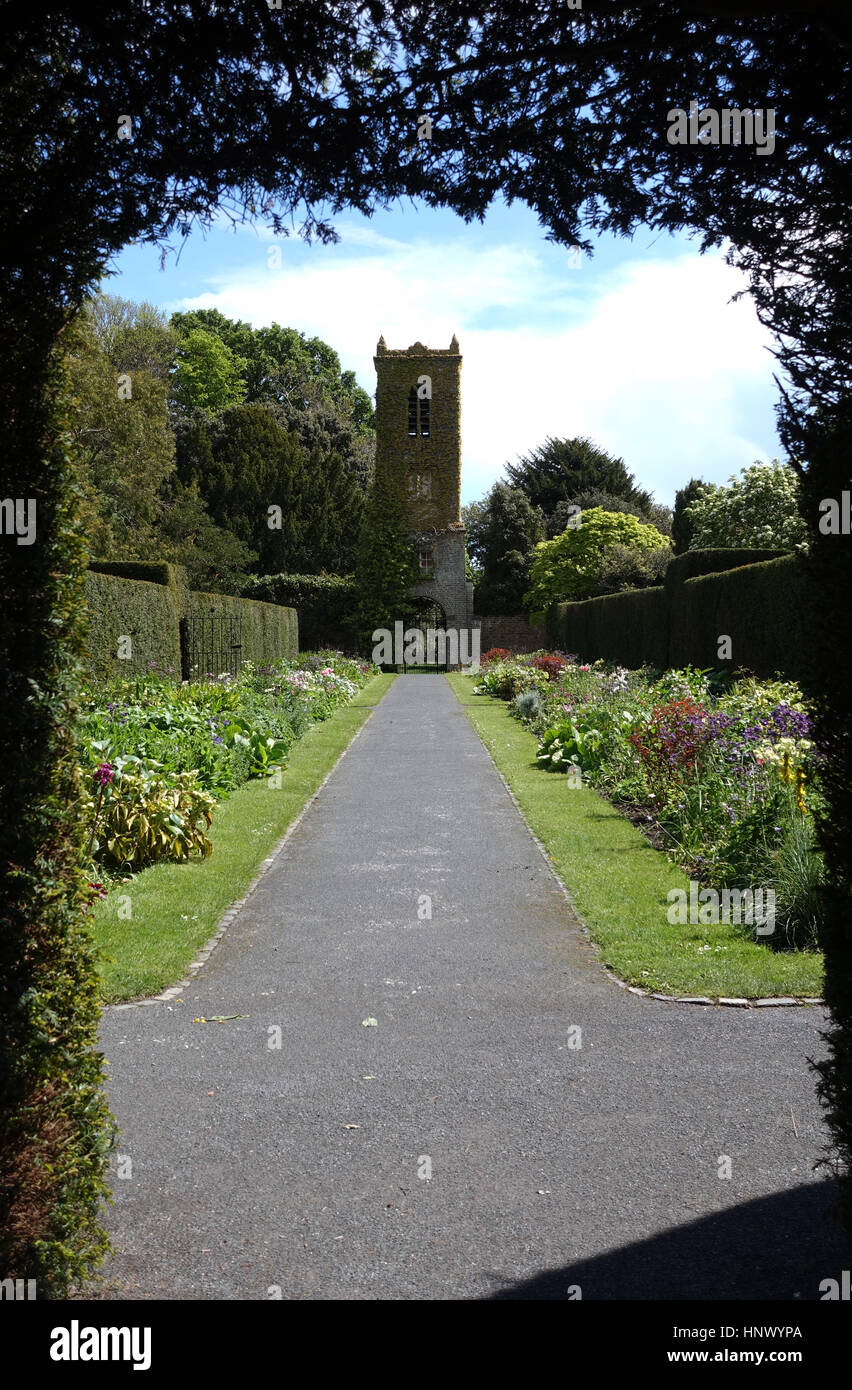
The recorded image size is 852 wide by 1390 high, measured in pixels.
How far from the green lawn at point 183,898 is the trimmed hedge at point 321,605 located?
30.8m

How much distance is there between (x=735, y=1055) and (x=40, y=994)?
3.31 meters

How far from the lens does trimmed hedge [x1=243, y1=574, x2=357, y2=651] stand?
42344 millimetres

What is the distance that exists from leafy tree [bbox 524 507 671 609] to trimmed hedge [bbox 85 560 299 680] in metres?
25.7

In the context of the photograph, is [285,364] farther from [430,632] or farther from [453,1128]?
[453,1128]

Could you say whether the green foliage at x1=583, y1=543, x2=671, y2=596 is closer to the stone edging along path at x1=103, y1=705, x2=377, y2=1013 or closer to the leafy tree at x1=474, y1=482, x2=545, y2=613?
the leafy tree at x1=474, y1=482, x2=545, y2=613

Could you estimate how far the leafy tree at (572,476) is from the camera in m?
52.9

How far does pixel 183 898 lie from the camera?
7141mm

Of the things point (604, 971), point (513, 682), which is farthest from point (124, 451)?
point (604, 971)

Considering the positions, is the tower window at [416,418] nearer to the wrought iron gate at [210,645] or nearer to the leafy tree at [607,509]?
the leafy tree at [607,509]

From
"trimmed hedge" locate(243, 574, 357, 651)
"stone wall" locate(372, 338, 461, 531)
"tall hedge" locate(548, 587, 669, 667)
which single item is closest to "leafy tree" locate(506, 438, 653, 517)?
"stone wall" locate(372, 338, 461, 531)

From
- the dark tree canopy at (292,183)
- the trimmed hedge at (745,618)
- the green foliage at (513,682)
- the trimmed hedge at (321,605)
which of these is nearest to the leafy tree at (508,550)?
the trimmed hedge at (321,605)

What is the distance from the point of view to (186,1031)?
500 centimetres

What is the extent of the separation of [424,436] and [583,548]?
30.0ft

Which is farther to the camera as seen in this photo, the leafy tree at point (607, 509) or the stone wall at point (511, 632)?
the stone wall at point (511, 632)
